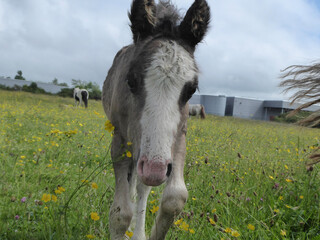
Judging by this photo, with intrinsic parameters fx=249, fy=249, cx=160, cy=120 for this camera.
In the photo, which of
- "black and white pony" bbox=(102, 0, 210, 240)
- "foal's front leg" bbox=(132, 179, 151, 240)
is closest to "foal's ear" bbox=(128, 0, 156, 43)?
"black and white pony" bbox=(102, 0, 210, 240)

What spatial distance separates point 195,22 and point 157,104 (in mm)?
971

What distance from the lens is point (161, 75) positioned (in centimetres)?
182

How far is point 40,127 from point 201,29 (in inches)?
231

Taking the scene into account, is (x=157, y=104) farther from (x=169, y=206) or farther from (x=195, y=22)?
(x=195, y=22)

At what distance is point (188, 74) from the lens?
1931 mm

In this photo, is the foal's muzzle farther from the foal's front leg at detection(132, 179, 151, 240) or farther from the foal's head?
the foal's front leg at detection(132, 179, 151, 240)

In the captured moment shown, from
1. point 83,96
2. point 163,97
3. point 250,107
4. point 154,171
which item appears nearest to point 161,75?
point 163,97

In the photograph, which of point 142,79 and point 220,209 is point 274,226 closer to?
point 220,209

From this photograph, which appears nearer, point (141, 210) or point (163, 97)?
point (163, 97)

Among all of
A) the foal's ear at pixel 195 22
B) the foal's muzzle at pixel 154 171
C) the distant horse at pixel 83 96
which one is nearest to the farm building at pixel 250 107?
the distant horse at pixel 83 96

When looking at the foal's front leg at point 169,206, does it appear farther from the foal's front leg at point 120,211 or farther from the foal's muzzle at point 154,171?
the foal's muzzle at point 154,171

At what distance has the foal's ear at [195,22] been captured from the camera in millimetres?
2178

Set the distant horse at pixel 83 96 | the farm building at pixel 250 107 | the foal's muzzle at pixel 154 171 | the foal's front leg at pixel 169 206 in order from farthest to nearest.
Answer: the farm building at pixel 250 107
the distant horse at pixel 83 96
the foal's front leg at pixel 169 206
the foal's muzzle at pixel 154 171

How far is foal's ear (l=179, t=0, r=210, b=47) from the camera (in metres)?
2.18
